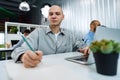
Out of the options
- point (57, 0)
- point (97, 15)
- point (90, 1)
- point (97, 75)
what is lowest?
point (97, 75)

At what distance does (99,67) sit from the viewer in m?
0.62

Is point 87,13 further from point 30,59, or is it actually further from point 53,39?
point 30,59

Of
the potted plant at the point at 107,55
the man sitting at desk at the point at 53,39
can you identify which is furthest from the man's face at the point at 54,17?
the potted plant at the point at 107,55

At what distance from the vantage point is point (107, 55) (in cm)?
58

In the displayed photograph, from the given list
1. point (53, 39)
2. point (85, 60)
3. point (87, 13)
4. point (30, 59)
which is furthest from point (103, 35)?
point (87, 13)

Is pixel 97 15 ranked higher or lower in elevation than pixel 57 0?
lower

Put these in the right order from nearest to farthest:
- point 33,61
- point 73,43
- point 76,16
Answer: point 33,61, point 73,43, point 76,16

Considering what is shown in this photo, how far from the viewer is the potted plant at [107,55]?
58 centimetres

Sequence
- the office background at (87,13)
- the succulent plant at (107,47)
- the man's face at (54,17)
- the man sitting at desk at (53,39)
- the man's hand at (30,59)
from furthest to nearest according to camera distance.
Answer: the office background at (87,13), the man's face at (54,17), the man sitting at desk at (53,39), the man's hand at (30,59), the succulent plant at (107,47)

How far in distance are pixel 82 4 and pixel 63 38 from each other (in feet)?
7.33

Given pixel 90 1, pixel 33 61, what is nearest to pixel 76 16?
pixel 90 1

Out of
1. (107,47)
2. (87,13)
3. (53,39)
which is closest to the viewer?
(107,47)

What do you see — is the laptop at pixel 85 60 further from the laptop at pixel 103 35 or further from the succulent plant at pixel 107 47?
the succulent plant at pixel 107 47

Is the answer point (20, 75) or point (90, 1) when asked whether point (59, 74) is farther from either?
point (90, 1)
